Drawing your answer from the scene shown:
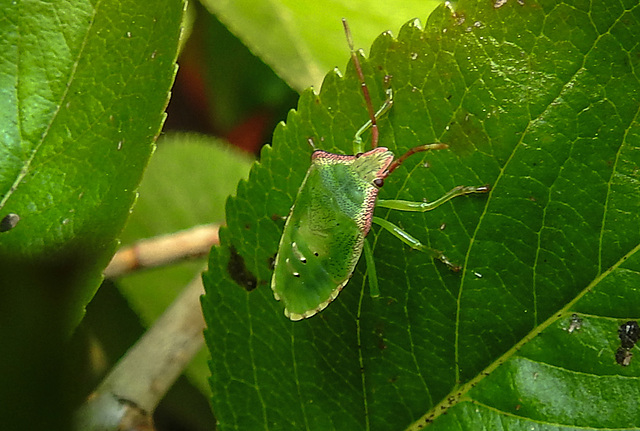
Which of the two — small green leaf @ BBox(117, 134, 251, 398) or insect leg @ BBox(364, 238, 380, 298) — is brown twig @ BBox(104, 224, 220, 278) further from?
insect leg @ BBox(364, 238, 380, 298)

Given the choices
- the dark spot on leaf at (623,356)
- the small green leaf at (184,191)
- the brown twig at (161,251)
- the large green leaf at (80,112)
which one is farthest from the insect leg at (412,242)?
the small green leaf at (184,191)

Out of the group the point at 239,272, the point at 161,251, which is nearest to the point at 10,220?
the point at 239,272

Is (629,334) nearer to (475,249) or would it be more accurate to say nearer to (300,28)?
(475,249)

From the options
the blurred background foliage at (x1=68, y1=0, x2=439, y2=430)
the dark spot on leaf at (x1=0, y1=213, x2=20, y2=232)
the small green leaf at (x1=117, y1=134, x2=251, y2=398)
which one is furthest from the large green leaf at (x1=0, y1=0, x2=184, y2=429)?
the small green leaf at (x1=117, y1=134, x2=251, y2=398)

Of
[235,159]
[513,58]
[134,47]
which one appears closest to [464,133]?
[513,58]

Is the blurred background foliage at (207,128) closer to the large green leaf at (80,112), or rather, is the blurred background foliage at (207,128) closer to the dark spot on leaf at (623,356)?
the large green leaf at (80,112)

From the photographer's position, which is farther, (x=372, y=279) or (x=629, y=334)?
(x=372, y=279)

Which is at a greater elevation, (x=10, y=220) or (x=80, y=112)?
(x=80, y=112)
